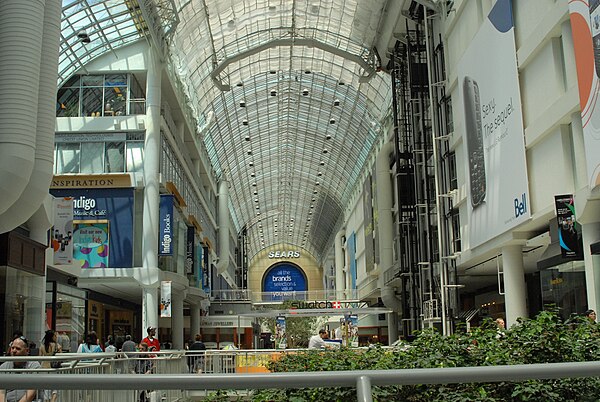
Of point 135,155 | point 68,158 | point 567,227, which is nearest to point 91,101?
point 68,158

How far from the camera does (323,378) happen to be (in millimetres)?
3223

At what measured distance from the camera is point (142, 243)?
131 ft

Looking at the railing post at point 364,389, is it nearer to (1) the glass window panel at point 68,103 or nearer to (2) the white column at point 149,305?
(2) the white column at point 149,305

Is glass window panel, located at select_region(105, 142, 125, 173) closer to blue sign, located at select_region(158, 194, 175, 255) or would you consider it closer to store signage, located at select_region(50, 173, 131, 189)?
store signage, located at select_region(50, 173, 131, 189)

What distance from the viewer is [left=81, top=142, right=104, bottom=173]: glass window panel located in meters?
40.4

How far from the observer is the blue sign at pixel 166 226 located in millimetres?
40188

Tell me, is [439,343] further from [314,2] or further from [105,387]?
[314,2]

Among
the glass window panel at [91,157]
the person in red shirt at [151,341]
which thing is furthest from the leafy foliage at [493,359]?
the glass window panel at [91,157]

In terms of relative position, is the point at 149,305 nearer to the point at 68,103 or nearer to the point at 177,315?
the point at 177,315

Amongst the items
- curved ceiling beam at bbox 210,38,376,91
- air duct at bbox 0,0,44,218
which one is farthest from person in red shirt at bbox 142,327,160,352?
A: curved ceiling beam at bbox 210,38,376,91

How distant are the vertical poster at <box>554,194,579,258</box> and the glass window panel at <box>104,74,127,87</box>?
27.7 metres

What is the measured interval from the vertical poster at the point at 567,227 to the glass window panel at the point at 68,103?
28571 millimetres

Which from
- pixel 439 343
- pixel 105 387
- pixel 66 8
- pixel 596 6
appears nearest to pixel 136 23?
pixel 66 8

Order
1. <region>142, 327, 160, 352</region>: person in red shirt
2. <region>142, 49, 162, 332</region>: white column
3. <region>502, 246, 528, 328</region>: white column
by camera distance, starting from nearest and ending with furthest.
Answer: <region>142, 327, 160, 352</region>: person in red shirt < <region>502, 246, 528, 328</region>: white column < <region>142, 49, 162, 332</region>: white column
